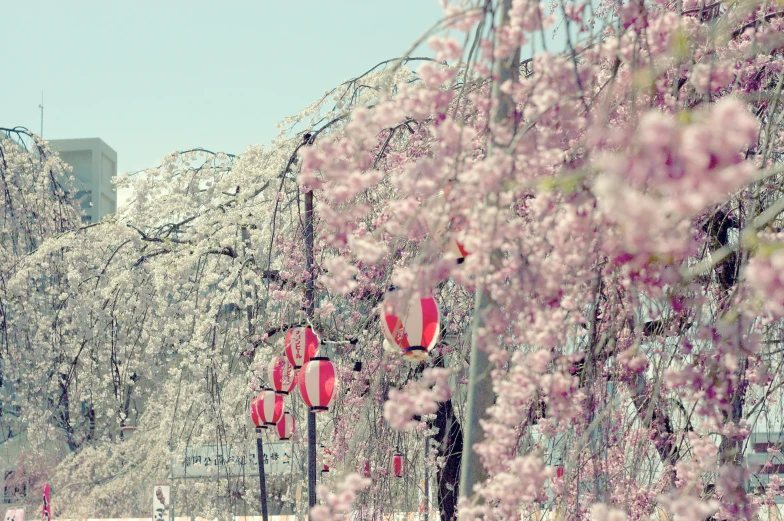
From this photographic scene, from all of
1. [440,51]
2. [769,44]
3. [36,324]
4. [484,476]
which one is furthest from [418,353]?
[36,324]

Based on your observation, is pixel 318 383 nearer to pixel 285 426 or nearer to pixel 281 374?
pixel 281 374

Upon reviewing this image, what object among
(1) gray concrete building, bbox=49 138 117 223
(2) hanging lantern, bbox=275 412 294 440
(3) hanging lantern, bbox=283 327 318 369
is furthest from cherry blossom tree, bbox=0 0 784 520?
(1) gray concrete building, bbox=49 138 117 223

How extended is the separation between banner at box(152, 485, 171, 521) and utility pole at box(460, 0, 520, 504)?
25.6 ft

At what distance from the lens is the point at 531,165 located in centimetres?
163

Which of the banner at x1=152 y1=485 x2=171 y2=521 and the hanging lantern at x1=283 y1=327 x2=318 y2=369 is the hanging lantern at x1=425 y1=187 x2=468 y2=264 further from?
the banner at x1=152 y1=485 x2=171 y2=521

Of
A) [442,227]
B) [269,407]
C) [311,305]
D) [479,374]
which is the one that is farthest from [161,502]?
[442,227]

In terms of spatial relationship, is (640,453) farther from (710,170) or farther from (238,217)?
(238,217)

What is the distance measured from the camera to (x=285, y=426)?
752cm

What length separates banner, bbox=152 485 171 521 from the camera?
9.41m

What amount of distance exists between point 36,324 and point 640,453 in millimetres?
8437

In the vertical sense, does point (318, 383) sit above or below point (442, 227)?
below

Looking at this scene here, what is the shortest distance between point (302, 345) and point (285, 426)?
190cm

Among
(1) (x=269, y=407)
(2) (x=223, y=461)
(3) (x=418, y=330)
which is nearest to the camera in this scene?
(3) (x=418, y=330)

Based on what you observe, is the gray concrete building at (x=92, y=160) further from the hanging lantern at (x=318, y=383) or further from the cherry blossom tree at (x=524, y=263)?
the hanging lantern at (x=318, y=383)
